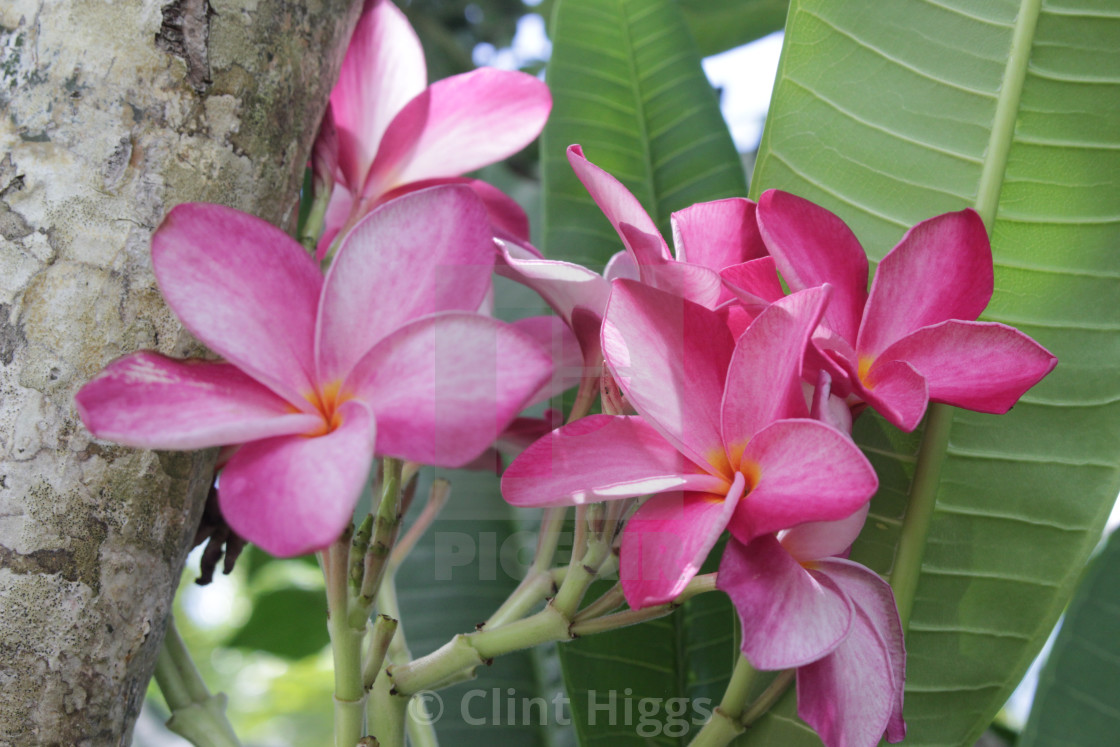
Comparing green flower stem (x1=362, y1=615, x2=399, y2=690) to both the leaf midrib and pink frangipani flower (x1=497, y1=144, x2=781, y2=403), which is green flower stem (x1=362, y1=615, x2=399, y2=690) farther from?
the leaf midrib

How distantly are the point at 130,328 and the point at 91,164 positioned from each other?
0.11 m

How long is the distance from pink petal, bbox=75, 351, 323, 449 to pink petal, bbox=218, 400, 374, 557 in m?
0.01

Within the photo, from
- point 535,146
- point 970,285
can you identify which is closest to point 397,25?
point 970,285

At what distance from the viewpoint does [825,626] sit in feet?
1.30

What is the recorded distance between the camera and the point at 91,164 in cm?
51

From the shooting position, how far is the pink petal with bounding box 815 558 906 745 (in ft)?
1.42

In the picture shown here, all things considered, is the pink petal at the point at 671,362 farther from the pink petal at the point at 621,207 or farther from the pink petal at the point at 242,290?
the pink petal at the point at 242,290

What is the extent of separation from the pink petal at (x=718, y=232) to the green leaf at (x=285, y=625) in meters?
1.07

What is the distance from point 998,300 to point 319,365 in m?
0.50

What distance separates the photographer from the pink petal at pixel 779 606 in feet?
1.26

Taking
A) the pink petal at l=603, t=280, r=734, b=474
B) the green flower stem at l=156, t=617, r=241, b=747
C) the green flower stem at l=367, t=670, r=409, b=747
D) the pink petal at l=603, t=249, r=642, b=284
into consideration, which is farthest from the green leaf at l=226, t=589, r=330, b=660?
the pink petal at l=603, t=280, r=734, b=474


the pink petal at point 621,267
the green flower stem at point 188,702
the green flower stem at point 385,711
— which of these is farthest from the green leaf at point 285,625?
the pink petal at point 621,267

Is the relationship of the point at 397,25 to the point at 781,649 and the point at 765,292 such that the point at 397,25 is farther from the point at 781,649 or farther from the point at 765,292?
the point at 781,649

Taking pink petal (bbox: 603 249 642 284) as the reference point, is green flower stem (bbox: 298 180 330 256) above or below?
above
